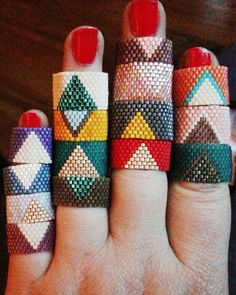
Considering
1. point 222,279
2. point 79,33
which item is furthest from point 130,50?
point 222,279

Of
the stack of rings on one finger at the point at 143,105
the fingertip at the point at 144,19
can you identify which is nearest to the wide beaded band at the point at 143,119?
the stack of rings on one finger at the point at 143,105

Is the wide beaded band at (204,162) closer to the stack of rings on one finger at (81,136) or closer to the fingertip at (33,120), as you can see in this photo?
the stack of rings on one finger at (81,136)

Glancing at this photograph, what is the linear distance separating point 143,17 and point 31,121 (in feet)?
0.89

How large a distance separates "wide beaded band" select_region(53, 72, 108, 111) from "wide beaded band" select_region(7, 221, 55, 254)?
0.22 m

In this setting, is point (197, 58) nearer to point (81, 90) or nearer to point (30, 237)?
point (81, 90)

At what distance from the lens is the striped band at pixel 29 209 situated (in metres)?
0.83

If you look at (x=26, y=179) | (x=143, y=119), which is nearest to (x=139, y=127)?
(x=143, y=119)

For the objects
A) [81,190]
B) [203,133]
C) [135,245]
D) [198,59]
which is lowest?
[135,245]

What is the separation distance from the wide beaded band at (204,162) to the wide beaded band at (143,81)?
0.10m

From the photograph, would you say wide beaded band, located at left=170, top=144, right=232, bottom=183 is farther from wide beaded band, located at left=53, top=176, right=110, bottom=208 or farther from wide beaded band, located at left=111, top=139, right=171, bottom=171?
wide beaded band, located at left=53, top=176, right=110, bottom=208

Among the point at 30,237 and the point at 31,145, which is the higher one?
the point at 31,145

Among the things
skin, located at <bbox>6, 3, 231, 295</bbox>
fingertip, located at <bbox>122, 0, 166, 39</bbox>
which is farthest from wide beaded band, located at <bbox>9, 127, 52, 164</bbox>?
fingertip, located at <bbox>122, 0, 166, 39</bbox>

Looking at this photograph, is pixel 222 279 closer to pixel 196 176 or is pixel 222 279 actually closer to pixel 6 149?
pixel 196 176

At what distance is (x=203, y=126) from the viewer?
82 cm
